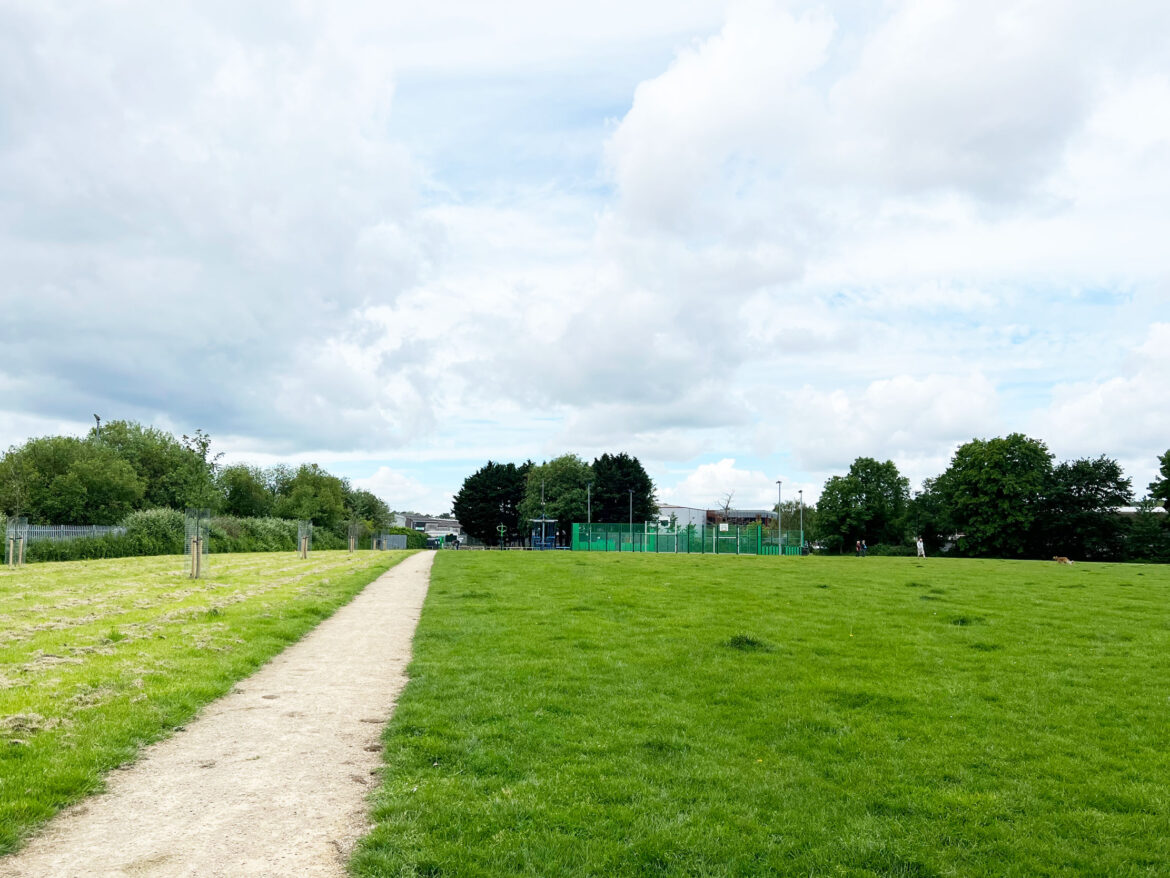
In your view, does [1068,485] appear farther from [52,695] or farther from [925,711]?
[52,695]

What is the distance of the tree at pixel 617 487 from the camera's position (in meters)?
118

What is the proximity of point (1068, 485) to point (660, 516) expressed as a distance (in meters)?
63.2

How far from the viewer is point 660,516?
13012 cm

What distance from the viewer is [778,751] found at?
7469 millimetres

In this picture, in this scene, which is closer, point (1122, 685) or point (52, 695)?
point (52, 695)

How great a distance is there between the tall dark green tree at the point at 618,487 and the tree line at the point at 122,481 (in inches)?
1625

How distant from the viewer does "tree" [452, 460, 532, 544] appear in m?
130

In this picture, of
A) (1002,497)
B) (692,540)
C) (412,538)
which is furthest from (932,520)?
(412,538)

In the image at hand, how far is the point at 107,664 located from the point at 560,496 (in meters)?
108

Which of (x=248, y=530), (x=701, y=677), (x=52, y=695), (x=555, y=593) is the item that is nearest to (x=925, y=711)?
(x=701, y=677)

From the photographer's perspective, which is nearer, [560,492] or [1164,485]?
[1164,485]

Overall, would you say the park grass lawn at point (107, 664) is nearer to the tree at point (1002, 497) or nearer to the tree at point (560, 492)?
the tree at point (1002, 497)

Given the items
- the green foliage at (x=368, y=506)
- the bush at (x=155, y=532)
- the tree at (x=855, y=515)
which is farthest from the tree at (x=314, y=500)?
the tree at (x=855, y=515)

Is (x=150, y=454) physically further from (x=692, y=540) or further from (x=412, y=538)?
(x=692, y=540)
